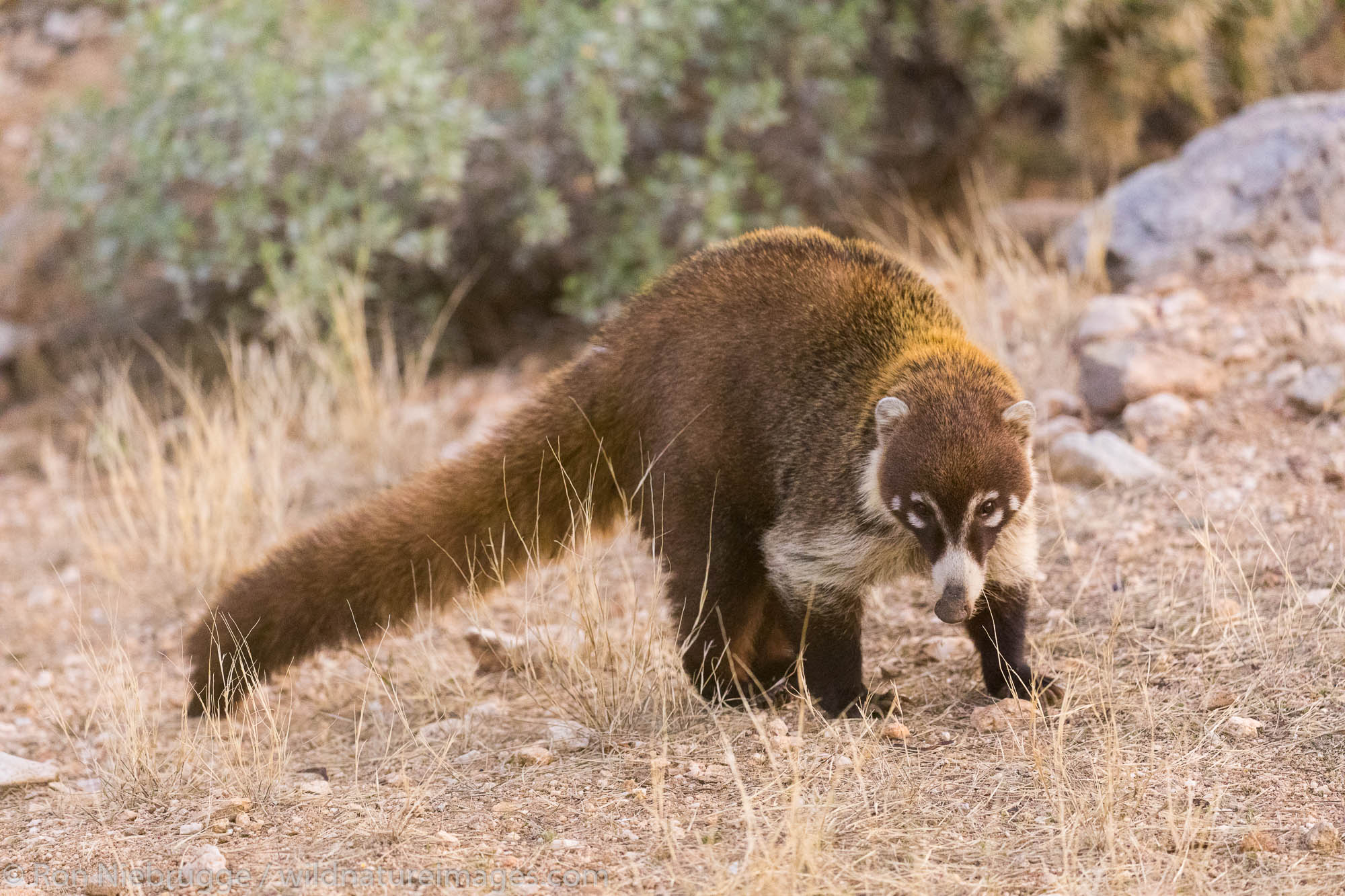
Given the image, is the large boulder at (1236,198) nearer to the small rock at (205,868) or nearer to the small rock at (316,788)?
the small rock at (316,788)

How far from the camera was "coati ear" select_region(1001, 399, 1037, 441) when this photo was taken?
396 cm

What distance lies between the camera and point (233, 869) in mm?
3287

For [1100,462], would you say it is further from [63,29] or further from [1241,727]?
[63,29]

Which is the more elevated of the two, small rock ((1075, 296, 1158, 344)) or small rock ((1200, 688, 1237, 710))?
small rock ((1075, 296, 1158, 344))

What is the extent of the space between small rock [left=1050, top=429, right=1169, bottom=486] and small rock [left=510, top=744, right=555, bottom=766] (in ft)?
9.12

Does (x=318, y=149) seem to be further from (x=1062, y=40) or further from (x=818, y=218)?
(x=1062, y=40)

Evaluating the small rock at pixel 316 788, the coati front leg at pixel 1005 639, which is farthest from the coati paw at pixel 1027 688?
the small rock at pixel 316 788

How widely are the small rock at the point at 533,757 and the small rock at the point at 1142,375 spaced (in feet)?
11.0

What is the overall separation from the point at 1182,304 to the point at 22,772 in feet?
18.0

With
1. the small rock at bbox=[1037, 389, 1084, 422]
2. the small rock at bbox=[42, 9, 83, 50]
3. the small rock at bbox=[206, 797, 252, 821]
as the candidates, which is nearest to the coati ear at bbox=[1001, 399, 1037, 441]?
the small rock at bbox=[1037, 389, 1084, 422]

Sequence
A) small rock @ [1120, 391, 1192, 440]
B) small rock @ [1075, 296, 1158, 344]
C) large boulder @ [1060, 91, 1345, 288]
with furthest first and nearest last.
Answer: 1. large boulder @ [1060, 91, 1345, 288]
2. small rock @ [1075, 296, 1158, 344]
3. small rock @ [1120, 391, 1192, 440]

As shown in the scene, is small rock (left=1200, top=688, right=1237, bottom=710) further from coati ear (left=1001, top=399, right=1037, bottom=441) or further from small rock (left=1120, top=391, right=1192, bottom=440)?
small rock (left=1120, top=391, right=1192, bottom=440)

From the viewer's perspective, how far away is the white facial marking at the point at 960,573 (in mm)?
3791

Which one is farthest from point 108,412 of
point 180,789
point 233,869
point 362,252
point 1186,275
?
point 1186,275
